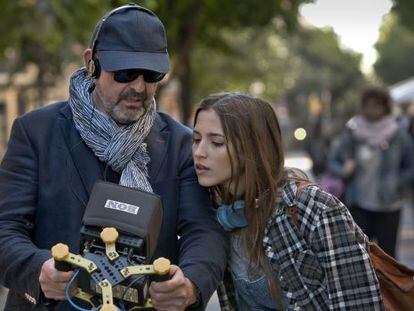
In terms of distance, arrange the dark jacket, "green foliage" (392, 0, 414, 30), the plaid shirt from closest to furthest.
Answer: the dark jacket → the plaid shirt → "green foliage" (392, 0, 414, 30)

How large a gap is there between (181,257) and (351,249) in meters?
0.57

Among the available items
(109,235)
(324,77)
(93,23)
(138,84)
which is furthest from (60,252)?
(324,77)

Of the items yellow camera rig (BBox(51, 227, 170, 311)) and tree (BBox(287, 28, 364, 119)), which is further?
tree (BBox(287, 28, 364, 119))

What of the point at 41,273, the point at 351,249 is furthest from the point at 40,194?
the point at 351,249

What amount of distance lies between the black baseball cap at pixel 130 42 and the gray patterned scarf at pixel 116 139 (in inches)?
6.5

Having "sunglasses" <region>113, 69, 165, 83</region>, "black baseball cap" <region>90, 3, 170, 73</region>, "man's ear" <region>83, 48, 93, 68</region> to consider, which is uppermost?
"black baseball cap" <region>90, 3, 170, 73</region>

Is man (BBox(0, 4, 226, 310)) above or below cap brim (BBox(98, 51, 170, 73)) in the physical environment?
below

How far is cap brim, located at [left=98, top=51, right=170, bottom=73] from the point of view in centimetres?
265

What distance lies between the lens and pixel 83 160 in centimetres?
274

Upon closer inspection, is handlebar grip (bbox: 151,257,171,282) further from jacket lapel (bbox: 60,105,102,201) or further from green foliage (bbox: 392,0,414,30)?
green foliage (bbox: 392,0,414,30)

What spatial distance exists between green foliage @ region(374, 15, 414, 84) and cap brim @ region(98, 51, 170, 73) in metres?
50.4

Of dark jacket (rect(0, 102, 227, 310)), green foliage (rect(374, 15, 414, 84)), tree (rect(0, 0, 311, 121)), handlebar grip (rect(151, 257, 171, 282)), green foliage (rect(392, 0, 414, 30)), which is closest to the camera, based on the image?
handlebar grip (rect(151, 257, 171, 282))

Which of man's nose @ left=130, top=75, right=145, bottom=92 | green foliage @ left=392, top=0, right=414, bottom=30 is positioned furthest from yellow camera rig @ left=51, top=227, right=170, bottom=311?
green foliage @ left=392, top=0, right=414, bottom=30

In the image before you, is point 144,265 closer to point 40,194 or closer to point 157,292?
point 157,292
